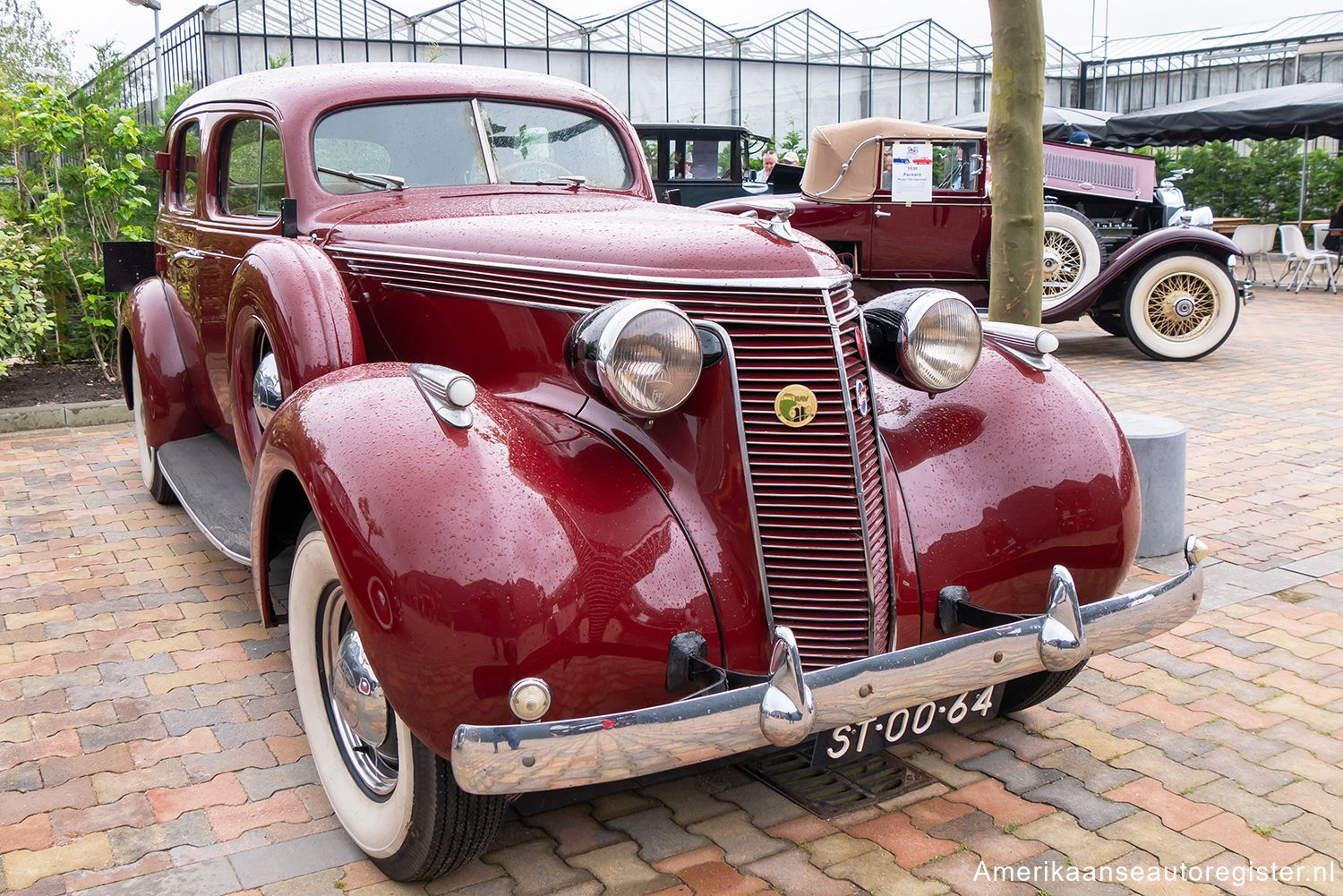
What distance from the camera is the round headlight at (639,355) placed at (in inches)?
85.3

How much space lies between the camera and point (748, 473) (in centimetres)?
228

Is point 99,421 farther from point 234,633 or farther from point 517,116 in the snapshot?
point 517,116

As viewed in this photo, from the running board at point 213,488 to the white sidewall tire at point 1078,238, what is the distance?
7379 millimetres

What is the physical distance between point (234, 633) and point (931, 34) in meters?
23.7

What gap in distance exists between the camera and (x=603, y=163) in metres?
3.97

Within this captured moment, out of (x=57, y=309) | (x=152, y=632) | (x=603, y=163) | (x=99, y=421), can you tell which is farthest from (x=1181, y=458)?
(x=57, y=309)

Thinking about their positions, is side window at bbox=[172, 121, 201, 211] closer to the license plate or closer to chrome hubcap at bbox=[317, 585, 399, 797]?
chrome hubcap at bbox=[317, 585, 399, 797]

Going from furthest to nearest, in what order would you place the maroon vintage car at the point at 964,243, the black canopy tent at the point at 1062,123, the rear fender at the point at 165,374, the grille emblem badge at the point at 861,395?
the black canopy tent at the point at 1062,123 < the maroon vintage car at the point at 964,243 < the rear fender at the point at 165,374 < the grille emblem badge at the point at 861,395

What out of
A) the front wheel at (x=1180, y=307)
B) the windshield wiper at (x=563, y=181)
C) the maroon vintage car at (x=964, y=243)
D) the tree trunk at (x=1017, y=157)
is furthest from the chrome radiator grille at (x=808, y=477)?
the front wheel at (x=1180, y=307)

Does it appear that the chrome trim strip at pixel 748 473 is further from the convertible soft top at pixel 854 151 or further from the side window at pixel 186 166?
the convertible soft top at pixel 854 151

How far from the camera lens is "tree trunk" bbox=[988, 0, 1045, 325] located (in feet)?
14.5

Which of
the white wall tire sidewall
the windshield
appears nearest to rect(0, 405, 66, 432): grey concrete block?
the windshield

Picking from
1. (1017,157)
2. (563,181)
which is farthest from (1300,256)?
(563,181)

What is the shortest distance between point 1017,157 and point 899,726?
9.78 ft
